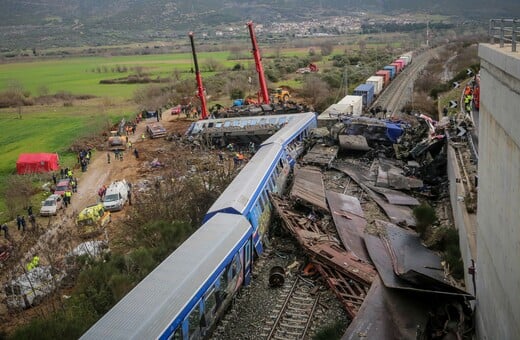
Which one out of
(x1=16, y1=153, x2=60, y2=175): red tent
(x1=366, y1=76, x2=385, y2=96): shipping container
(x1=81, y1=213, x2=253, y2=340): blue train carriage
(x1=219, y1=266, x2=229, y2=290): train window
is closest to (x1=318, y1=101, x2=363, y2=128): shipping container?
(x1=366, y1=76, x2=385, y2=96): shipping container

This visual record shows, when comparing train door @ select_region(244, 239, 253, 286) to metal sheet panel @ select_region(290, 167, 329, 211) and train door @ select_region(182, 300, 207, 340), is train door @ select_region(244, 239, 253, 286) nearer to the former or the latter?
train door @ select_region(182, 300, 207, 340)

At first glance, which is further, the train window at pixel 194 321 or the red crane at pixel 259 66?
the red crane at pixel 259 66

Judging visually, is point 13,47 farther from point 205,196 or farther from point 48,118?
point 205,196

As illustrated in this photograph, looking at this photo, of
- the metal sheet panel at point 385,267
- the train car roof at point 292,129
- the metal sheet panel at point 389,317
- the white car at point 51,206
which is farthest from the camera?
the white car at point 51,206

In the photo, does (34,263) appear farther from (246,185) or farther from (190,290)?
(190,290)

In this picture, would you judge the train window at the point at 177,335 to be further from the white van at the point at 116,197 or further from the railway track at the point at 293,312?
the white van at the point at 116,197

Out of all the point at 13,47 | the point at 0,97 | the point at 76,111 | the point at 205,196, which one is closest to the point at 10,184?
the point at 205,196

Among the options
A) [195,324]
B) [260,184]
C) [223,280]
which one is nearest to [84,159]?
[260,184]

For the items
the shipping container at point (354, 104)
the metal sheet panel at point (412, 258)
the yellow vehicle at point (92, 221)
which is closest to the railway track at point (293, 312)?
the metal sheet panel at point (412, 258)
